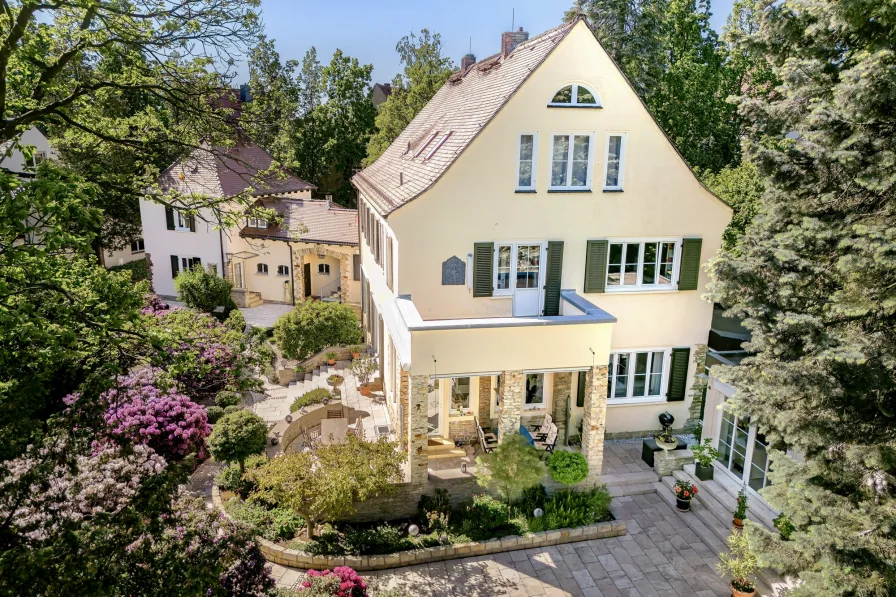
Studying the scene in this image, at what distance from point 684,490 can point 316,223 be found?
26.0 meters

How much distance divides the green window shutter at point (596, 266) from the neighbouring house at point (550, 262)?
0.04 meters

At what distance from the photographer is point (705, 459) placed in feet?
58.7

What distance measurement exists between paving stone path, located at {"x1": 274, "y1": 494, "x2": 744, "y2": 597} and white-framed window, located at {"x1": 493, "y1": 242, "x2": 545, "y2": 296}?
25.2 ft

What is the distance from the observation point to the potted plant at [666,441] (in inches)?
747

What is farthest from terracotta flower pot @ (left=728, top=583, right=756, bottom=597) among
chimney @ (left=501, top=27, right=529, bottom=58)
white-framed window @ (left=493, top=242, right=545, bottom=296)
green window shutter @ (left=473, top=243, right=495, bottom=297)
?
chimney @ (left=501, top=27, right=529, bottom=58)

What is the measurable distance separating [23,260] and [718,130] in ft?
109

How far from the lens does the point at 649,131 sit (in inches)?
732

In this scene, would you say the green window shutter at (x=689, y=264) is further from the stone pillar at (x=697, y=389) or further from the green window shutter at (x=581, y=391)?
the green window shutter at (x=581, y=391)

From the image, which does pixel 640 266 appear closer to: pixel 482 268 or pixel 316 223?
pixel 482 268

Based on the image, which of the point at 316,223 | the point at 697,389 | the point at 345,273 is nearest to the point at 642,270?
the point at 697,389

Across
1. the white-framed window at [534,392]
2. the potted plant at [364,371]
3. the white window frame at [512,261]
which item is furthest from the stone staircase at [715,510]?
the potted plant at [364,371]

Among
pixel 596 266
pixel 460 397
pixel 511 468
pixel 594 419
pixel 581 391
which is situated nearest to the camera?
pixel 511 468

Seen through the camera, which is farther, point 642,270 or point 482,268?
point 642,270

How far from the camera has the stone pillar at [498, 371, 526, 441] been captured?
16.3m
